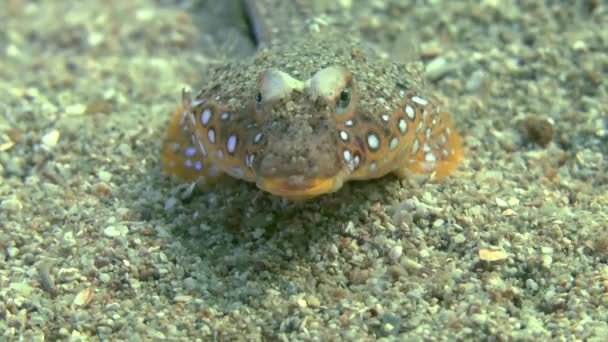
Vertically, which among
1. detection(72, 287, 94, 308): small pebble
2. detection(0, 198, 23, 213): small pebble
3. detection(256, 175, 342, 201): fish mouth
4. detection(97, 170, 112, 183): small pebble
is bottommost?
detection(72, 287, 94, 308): small pebble

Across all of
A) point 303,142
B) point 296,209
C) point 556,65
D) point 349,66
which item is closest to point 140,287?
point 296,209

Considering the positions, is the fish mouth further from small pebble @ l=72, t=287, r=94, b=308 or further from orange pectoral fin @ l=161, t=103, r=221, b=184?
small pebble @ l=72, t=287, r=94, b=308

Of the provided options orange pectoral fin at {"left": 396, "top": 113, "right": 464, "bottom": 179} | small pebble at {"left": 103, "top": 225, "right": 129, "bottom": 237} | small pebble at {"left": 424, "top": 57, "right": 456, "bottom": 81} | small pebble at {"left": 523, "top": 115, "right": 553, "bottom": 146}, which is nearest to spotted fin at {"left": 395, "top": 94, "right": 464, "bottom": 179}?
orange pectoral fin at {"left": 396, "top": 113, "right": 464, "bottom": 179}

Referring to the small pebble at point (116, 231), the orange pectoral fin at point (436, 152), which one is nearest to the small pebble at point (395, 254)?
the orange pectoral fin at point (436, 152)

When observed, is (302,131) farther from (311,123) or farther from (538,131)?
(538,131)

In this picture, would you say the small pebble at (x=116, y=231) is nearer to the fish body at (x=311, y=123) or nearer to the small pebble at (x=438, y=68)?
the fish body at (x=311, y=123)

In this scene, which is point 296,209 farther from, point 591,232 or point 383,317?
point 591,232

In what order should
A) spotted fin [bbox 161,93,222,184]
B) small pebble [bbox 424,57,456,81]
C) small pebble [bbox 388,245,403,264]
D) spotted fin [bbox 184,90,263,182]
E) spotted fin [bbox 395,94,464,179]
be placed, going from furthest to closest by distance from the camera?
small pebble [bbox 424,57,456,81], spotted fin [bbox 161,93,222,184], spotted fin [bbox 395,94,464,179], small pebble [bbox 388,245,403,264], spotted fin [bbox 184,90,263,182]
